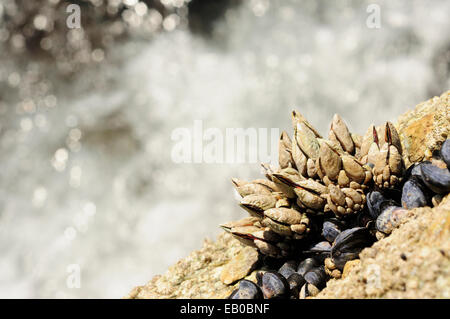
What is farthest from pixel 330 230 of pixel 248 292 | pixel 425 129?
pixel 425 129

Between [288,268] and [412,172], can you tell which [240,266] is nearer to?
[288,268]

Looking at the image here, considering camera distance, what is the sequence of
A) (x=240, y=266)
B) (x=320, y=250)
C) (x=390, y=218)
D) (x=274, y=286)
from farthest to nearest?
1. (x=240, y=266)
2. (x=320, y=250)
3. (x=274, y=286)
4. (x=390, y=218)

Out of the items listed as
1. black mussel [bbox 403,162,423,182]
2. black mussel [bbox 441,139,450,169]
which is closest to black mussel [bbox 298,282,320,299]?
black mussel [bbox 403,162,423,182]

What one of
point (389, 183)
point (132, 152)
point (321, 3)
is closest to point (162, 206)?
point (132, 152)

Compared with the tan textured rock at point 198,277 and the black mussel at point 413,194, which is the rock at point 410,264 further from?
the tan textured rock at point 198,277

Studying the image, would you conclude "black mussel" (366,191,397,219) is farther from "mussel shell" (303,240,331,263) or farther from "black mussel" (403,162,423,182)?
"mussel shell" (303,240,331,263)

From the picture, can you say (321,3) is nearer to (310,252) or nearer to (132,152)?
(132,152)
